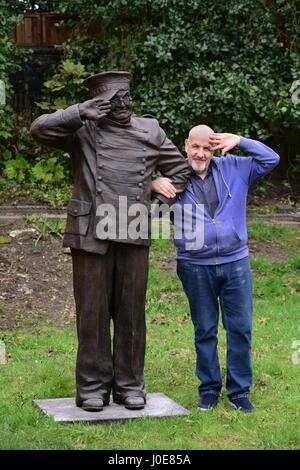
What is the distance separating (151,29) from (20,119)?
2.24m

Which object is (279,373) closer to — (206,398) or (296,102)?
(206,398)

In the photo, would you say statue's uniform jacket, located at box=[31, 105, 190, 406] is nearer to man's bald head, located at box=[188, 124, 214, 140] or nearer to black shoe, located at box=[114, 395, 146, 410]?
black shoe, located at box=[114, 395, 146, 410]

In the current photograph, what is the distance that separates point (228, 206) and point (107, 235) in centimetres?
91

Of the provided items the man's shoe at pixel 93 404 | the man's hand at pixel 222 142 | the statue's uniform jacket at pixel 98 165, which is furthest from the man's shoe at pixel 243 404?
the man's hand at pixel 222 142

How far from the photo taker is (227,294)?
6730 mm

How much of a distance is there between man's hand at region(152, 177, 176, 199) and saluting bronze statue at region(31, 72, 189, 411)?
0.25ft

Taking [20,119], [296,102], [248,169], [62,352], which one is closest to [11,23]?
[20,119]

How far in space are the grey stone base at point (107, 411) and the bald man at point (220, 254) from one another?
0.28 meters

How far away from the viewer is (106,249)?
21.1 feet

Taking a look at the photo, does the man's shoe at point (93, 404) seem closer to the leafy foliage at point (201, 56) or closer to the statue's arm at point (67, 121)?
the statue's arm at point (67, 121)

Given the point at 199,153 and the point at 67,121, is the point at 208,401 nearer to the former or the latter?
the point at 199,153

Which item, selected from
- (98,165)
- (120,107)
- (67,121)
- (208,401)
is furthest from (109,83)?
(208,401)

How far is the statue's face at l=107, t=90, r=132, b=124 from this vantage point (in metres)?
6.45

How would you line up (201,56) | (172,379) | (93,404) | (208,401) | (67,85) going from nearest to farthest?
(93,404)
(208,401)
(172,379)
(67,85)
(201,56)
